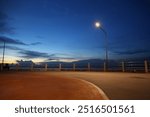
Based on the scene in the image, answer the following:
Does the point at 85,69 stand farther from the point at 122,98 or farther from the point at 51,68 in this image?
the point at 122,98

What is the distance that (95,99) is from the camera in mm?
6934

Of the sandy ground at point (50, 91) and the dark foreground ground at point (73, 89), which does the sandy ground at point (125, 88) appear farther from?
the sandy ground at point (50, 91)

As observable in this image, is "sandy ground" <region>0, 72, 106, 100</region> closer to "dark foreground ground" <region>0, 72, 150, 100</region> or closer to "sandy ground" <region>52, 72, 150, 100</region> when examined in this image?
"dark foreground ground" <region>0, 72, 150, 100</region>

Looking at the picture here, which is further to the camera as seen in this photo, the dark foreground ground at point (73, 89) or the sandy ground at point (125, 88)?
the dark foreground ground at point (73, 89)

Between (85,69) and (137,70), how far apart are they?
939 centimetres

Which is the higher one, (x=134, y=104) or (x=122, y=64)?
(x=122, y=64)

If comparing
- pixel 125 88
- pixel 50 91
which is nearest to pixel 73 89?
pixel 50 91

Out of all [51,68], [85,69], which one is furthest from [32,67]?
[85,69]

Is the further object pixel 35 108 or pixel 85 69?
pixel 85 69

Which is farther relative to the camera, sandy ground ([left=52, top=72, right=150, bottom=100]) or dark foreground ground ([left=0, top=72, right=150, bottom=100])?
dark foreground ground ([left=0, top=72, right=150, bottom=100])

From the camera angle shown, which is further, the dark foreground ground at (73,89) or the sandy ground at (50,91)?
the dark foreground ground at (73,89)

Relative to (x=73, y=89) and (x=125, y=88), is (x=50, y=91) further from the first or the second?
(x=125, y=88)

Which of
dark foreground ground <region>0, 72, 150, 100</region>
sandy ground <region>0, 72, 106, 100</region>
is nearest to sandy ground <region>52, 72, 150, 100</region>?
dark foreground ground <region>0, 72, 150, 100</region>

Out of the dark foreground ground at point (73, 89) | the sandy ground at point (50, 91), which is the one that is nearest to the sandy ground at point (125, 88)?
the dark foreground ground at point (73, 89)
